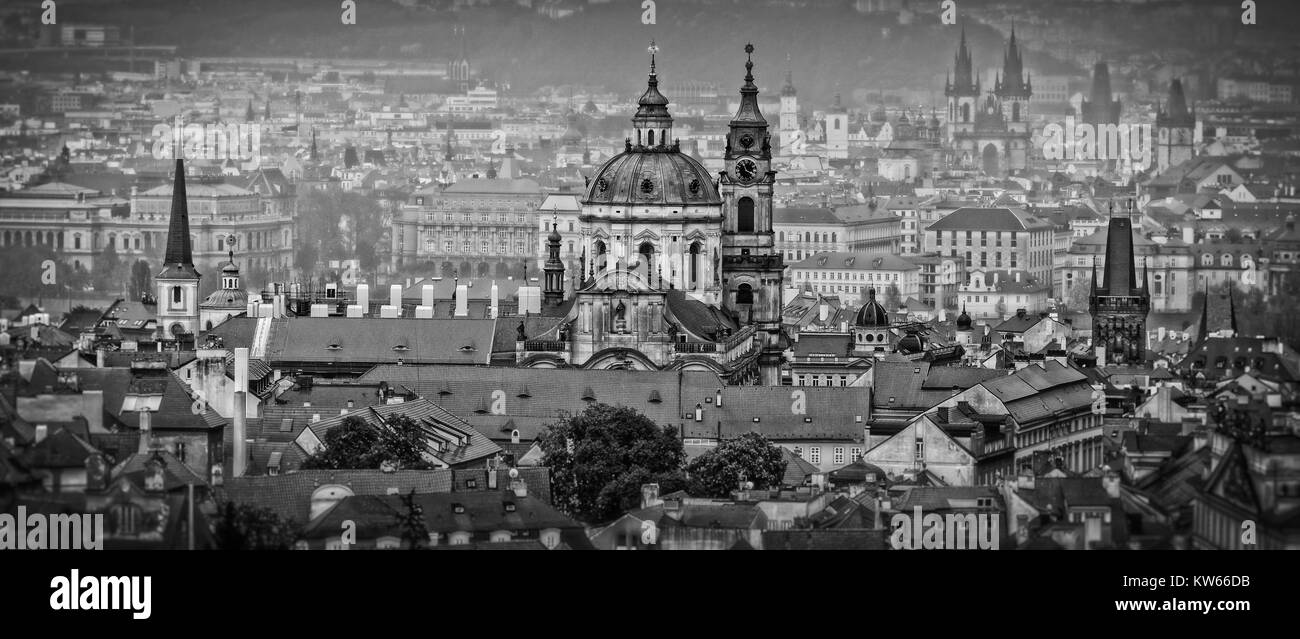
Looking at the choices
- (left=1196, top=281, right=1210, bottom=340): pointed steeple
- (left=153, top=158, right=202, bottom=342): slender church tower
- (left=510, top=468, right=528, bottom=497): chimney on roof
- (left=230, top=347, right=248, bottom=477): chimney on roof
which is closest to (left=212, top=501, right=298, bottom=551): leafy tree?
(left=510, top=468, right=528, bottom=497): chimney on roof

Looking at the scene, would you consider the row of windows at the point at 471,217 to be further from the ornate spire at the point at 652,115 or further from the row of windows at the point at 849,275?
the ornate spire at the point at 652,115

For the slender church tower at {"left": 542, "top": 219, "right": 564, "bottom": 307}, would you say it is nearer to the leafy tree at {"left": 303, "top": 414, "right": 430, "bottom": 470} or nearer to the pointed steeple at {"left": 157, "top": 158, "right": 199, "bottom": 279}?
the pointed steeple at {"left": 157, "top": 158, "right": 199, "bottom": 279}

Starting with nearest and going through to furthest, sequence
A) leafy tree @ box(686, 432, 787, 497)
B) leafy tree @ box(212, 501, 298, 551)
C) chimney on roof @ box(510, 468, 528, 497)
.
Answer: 1. leafy tree @ box(212, 501, 298, 551)
2. chimney on roof @ box(510, 468, 528, 497)
3. leafy tree @ box(686, 432, 787, 497)

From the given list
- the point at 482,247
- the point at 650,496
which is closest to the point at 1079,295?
the point at 482,247

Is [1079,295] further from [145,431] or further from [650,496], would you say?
[145,431]

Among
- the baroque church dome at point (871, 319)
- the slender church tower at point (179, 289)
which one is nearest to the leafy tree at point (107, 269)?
the slender church tower at point (179, 289)
